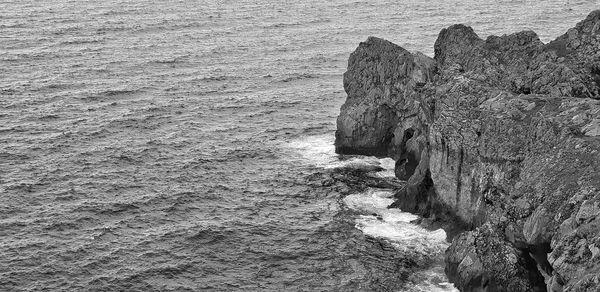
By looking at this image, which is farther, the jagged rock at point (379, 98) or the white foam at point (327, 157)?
the jagged rock at point (379, 98)

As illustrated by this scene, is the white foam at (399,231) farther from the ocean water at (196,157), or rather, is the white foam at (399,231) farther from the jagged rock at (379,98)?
the jagged rock at (379,98)

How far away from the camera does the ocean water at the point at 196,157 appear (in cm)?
6662

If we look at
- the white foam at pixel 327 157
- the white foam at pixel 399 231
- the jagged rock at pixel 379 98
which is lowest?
the white foam at pixel 399 231

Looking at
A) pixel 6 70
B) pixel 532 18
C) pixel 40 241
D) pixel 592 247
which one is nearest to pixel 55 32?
pixel 6 70

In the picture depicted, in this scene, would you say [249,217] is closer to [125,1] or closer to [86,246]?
[86,246]

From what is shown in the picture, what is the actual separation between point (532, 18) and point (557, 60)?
7739 cm

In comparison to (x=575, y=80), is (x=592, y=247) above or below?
→ below

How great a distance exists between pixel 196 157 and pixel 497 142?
36270mm

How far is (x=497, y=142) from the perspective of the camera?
220 feet

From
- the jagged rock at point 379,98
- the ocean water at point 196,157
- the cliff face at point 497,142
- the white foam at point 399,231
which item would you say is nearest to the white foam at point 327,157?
the ocean water at point 196,157

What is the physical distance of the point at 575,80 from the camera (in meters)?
73.8

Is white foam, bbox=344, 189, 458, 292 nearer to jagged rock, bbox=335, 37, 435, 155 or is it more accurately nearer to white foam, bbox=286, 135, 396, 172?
white foam, bbox=286, 135, 396, 172

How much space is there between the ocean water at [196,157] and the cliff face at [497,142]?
3.54m

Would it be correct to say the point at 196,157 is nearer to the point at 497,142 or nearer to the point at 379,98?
the point at 379,98
